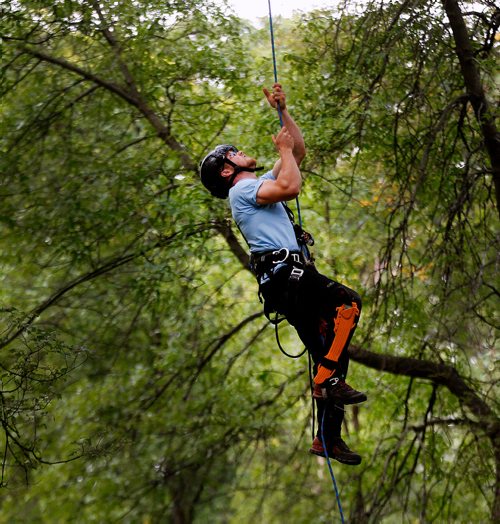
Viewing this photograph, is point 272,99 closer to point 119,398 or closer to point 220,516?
point 119,398

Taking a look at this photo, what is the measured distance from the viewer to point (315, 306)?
14.1 ft

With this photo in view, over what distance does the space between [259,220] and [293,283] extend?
1.16ft

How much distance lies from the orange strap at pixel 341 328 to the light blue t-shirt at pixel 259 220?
0.40m

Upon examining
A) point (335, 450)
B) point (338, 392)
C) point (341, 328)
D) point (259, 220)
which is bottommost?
point (335, 450)

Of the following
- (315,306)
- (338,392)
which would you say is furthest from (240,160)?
(338,392)

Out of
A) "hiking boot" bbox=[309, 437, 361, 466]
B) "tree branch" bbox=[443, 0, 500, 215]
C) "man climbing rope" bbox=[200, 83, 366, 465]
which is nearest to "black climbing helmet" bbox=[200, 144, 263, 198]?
"man climbing rope" bbox=[200, 83, 366, 465]

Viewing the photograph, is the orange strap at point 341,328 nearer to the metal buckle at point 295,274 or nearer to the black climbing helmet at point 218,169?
the metal buckle at point 295,274

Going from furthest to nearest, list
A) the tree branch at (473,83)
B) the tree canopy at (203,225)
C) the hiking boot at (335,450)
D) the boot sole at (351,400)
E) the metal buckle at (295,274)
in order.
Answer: the tree canopy at (203,225) < the tree branch at (473,83) < the hiking boot at (335,450) < the metal buckle at (295,274) < the boot sole at (351,400)

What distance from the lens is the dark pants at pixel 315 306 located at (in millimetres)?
4176

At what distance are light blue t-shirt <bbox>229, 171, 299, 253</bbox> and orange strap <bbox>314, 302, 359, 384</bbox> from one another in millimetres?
398

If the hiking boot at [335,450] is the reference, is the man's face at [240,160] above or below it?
above

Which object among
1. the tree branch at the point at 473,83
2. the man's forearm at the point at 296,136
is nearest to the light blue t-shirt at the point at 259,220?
the man's forearm at the point at 296,136

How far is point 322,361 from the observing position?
4219 millimetres

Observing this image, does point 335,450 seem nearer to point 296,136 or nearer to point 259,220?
point 259,220
